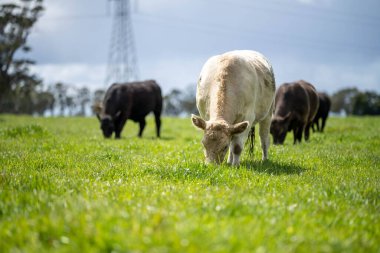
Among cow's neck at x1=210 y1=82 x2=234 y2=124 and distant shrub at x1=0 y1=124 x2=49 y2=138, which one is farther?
distant shrub at x1=0 y1=124 x2=49 y2=138

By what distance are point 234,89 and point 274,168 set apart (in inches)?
71.1

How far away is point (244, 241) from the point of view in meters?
3.23

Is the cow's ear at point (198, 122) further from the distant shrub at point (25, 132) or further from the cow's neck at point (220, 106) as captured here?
the distant shrub at point (25, 132)

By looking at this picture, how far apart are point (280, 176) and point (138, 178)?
2.49m

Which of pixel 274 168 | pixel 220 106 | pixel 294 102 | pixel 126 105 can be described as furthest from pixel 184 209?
pixel 126 105

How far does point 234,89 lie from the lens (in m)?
8.57

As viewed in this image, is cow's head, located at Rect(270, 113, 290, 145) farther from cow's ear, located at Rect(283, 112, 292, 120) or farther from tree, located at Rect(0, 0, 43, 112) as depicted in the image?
tree, located at Rect(0, 0, 43, 112)

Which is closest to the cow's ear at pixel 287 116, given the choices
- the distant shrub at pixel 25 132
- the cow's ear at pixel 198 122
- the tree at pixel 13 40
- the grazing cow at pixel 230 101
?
the grazing cow at pixel 230 101

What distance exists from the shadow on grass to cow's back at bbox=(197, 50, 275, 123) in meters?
0.98

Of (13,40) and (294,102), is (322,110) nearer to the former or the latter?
(294,102)

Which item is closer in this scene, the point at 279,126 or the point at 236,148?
the point at 236,148

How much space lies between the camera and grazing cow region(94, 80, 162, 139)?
19.5 meters

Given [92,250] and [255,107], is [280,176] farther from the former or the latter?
[92,250]

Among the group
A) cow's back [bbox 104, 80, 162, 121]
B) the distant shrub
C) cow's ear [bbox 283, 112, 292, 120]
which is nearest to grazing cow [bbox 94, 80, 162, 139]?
cow's back [bbox 104, 80, 162, 121]
